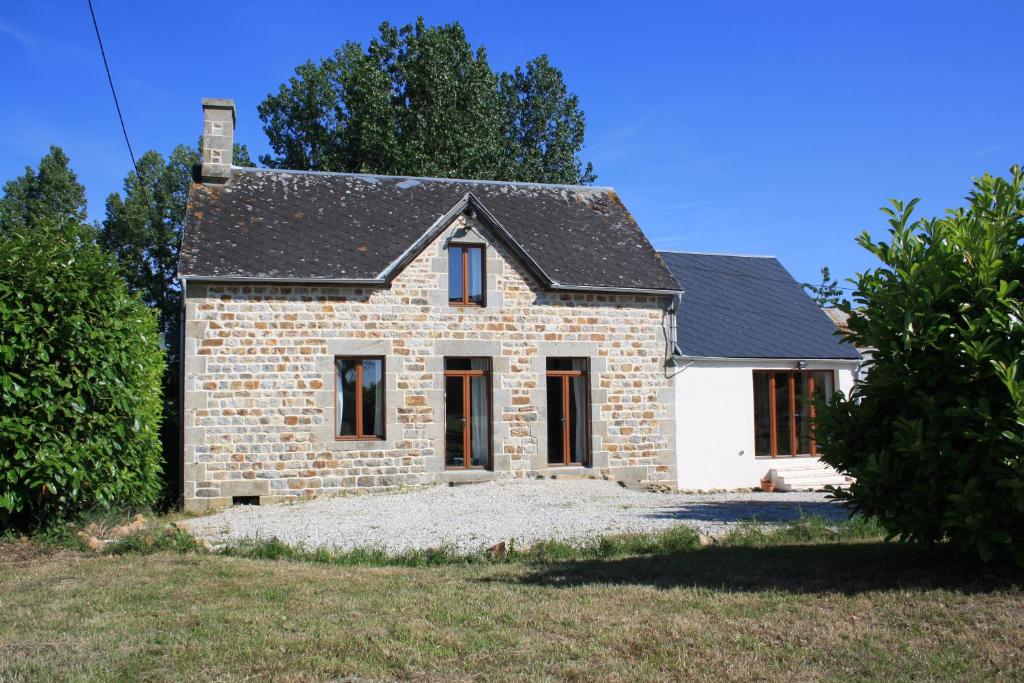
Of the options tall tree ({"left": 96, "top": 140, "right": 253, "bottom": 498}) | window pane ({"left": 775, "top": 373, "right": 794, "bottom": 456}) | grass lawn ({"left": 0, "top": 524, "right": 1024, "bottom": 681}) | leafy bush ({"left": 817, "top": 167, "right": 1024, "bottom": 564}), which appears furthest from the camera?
tall tree ({"left": 96, "top": 140, "right": 253, "bottom": 498})

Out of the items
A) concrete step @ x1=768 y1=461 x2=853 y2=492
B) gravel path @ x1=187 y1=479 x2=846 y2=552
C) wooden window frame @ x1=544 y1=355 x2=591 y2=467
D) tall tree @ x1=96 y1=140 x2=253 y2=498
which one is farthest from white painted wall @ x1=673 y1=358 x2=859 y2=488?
tall tree @ x1=96 y1=140 x2=253 y2=498

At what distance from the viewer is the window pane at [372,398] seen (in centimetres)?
1450

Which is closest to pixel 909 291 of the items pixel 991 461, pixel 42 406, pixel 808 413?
pixel 991 461

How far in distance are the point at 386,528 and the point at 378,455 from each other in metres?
4.05

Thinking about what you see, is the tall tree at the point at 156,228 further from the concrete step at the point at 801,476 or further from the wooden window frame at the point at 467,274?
the concrete step at the point at 801,476

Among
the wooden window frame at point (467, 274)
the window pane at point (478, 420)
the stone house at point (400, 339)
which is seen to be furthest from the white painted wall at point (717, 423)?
the wooden window frame at point (467, 274)

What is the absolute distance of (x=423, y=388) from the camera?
14680mm

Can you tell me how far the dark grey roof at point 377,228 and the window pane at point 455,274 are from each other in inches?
25.9

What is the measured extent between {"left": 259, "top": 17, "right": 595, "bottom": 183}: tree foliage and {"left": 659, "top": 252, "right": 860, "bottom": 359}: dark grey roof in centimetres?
1010

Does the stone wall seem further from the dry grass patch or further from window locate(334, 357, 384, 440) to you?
the dry grass patch

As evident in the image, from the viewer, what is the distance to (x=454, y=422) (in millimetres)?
15070

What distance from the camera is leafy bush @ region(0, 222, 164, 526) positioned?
9.02m

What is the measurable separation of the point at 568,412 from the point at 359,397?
12.6 feet

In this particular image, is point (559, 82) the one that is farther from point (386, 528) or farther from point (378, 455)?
point (386, 528)
